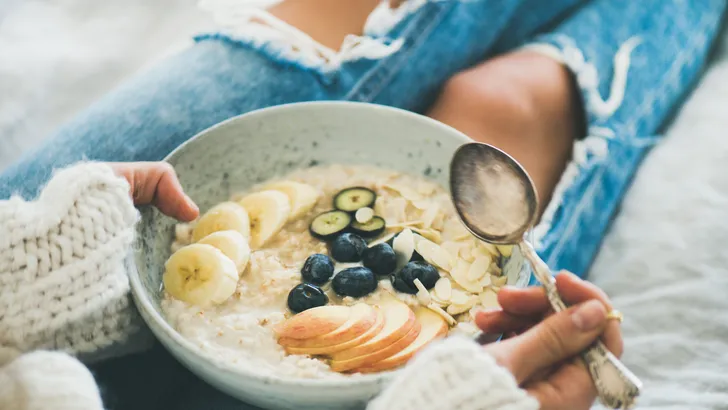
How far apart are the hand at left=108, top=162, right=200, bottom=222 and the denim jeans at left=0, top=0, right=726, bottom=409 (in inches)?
5.3

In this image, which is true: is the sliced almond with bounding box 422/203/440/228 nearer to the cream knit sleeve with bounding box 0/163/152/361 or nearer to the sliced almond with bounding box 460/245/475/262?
the sliced almond with bounding box 460/245/475/262

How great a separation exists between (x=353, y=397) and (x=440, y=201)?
0.30 m

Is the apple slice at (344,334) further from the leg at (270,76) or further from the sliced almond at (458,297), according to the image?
the leg at (270,76)

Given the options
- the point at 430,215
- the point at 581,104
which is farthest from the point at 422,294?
the point at 581,104

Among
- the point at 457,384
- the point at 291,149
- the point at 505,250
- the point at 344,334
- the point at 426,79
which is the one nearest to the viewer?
the point at 457,384

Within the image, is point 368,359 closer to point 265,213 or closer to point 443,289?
point 443,289

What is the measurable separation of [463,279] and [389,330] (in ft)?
0.36

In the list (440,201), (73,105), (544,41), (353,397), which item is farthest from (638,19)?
(73,105)

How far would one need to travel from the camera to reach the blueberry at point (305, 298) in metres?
0.65

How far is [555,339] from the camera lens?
53 cm

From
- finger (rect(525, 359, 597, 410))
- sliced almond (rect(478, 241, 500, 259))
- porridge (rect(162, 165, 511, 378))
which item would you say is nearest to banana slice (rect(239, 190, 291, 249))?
porridge (rect(162, 165, 511, 378))

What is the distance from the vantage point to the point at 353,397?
0.55 meters

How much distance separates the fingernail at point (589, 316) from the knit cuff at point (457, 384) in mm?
67

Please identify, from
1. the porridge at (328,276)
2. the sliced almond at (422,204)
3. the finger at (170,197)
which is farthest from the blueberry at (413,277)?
the finger at (170,197)
